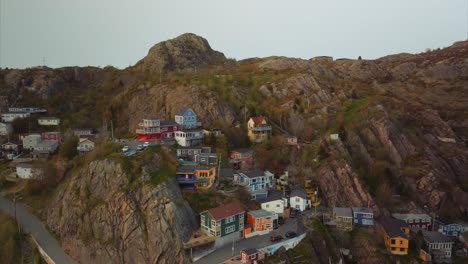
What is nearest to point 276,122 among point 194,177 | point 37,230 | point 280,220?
point 280,220

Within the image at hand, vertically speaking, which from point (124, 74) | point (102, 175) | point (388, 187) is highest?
point (124, 74)

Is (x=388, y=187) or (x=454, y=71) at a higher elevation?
(x=454, y=71)

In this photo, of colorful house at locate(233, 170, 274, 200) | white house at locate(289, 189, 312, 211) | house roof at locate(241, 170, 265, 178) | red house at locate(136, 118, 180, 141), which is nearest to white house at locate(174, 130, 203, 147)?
red house at locate(136, 118, 180, 141)

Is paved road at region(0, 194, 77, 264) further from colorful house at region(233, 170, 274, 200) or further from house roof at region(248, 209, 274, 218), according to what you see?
colorful house at region(233, 170, 274, 200)

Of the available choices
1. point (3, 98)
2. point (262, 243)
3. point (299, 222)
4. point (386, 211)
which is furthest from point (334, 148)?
point (3, 98)

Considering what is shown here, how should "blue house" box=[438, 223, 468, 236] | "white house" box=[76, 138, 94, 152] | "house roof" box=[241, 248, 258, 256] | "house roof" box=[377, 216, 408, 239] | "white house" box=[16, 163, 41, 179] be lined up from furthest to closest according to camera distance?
1. "white house" box=[76, 138, 94, 152]
2. "white house" box=[16, 163, 41, 179]
3. "blue house" box=[438, 223, 468, 236]
4. "house roof" box=[377, 216, 408, 239]
5. "house roof" box=[241, 248, 258, 256]

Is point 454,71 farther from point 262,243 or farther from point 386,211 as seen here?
point 262,243

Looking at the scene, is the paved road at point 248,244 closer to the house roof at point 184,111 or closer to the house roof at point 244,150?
the house roof at point 244,150
